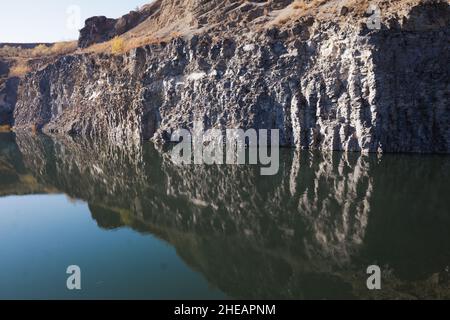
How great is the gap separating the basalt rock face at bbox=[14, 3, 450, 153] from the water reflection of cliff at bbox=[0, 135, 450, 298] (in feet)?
9.89

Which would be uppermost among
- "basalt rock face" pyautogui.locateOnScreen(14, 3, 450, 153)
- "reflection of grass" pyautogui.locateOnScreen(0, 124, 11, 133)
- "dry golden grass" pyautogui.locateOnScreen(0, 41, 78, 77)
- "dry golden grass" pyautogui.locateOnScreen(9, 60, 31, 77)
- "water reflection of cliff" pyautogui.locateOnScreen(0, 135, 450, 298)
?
"dry golden grass" pyautogui.locateOnScreen(0, 41, 78, 77)

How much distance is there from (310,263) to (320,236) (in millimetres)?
2970

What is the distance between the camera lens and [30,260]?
18.0 meters

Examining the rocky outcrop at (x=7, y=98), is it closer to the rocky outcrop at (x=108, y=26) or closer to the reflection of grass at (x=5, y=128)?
the reflection of grass at (x=5, y=128)

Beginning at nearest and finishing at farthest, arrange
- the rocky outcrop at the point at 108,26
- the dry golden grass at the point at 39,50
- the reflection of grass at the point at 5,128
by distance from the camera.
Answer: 1. the rocky outcrop at the point at 108,26
2. the reflection of grass at the point at 5,128
3. the dry golden grass at the point at 39,50

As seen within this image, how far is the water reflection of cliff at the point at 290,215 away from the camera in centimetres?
1517

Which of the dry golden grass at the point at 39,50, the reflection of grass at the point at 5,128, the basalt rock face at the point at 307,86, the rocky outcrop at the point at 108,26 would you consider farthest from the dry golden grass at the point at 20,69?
the basalt rock face at the point at 307,86

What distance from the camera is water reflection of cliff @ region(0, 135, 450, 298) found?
49.8 ft

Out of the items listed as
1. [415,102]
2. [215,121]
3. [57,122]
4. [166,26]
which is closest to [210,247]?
[415,102]

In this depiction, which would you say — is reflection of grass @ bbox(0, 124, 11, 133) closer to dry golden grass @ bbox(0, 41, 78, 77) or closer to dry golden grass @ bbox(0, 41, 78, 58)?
dry golden grass @ bbox(0, 41, 78, 77)

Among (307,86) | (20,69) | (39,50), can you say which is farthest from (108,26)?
(307,86)

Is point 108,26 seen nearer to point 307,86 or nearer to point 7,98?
point 7,98

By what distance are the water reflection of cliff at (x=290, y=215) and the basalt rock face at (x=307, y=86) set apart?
3.02m

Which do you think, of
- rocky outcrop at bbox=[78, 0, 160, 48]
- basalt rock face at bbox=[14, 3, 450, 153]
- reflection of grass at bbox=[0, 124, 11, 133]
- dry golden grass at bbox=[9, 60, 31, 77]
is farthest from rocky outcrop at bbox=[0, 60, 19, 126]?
basalt rock face at bbox=[14, 3, 450, 153]
